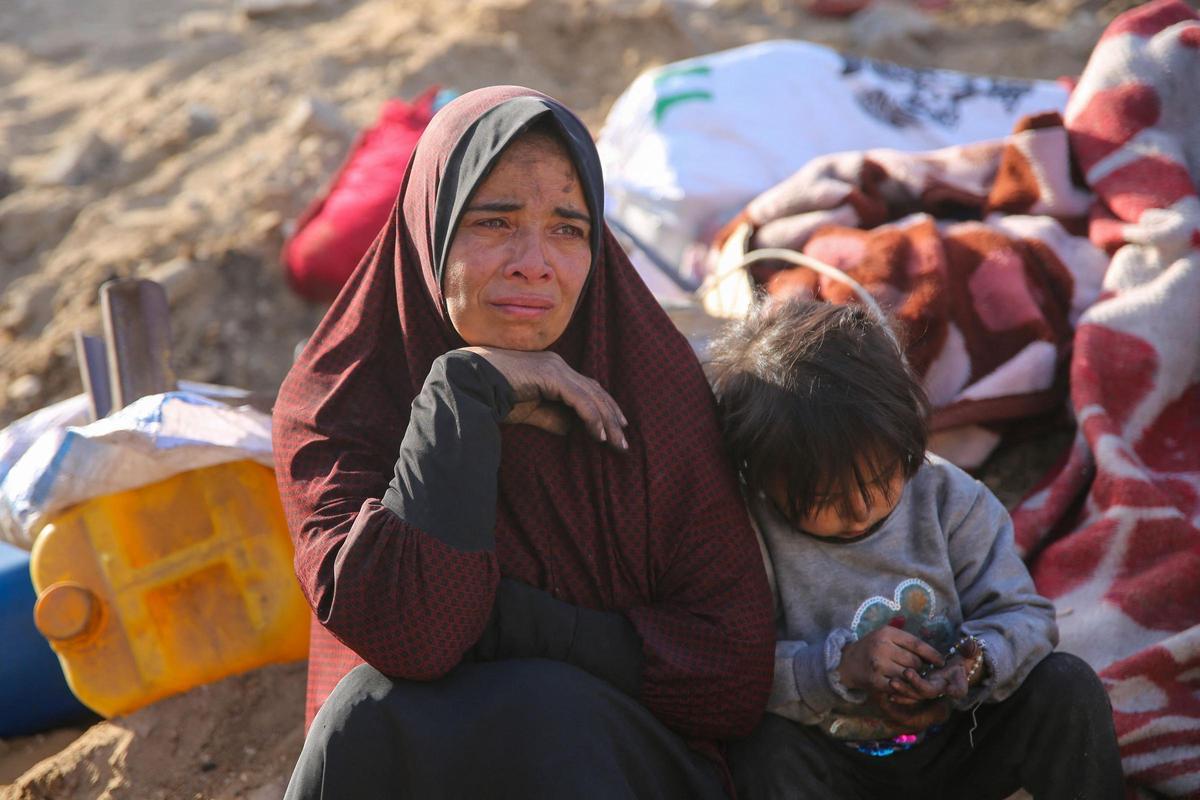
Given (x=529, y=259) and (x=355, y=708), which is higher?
(x=529, y=259)

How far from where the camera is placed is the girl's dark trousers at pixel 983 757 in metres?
2.02

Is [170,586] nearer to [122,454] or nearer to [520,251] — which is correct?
[122,454]

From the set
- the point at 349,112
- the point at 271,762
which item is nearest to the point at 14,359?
the point at 349,112

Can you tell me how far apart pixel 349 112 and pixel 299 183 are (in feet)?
2.64

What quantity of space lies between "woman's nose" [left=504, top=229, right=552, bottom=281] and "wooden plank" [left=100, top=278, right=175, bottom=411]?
4.68 ft

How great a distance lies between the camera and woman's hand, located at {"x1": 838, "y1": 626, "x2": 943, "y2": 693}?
77.0 inches

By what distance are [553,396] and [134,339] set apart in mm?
1529

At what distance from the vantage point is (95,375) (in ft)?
10.4

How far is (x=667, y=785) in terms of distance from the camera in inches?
77.8

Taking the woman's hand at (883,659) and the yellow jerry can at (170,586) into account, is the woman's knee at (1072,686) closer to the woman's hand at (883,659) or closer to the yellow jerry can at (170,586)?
the woman's hand at (883,659)

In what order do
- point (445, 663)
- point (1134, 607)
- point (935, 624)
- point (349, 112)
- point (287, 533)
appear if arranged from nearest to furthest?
point (445, 663)
point (935, 624)
point (1134, 607)
point (287, 533)
point (349, 112)

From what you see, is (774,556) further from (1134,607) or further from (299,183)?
(299,183)

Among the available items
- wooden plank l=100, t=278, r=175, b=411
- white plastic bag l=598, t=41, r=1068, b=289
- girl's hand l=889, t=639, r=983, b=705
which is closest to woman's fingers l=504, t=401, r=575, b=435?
girl's hand l=889, t=639, r=983, b=705

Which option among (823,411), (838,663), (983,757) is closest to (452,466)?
(823,411)
